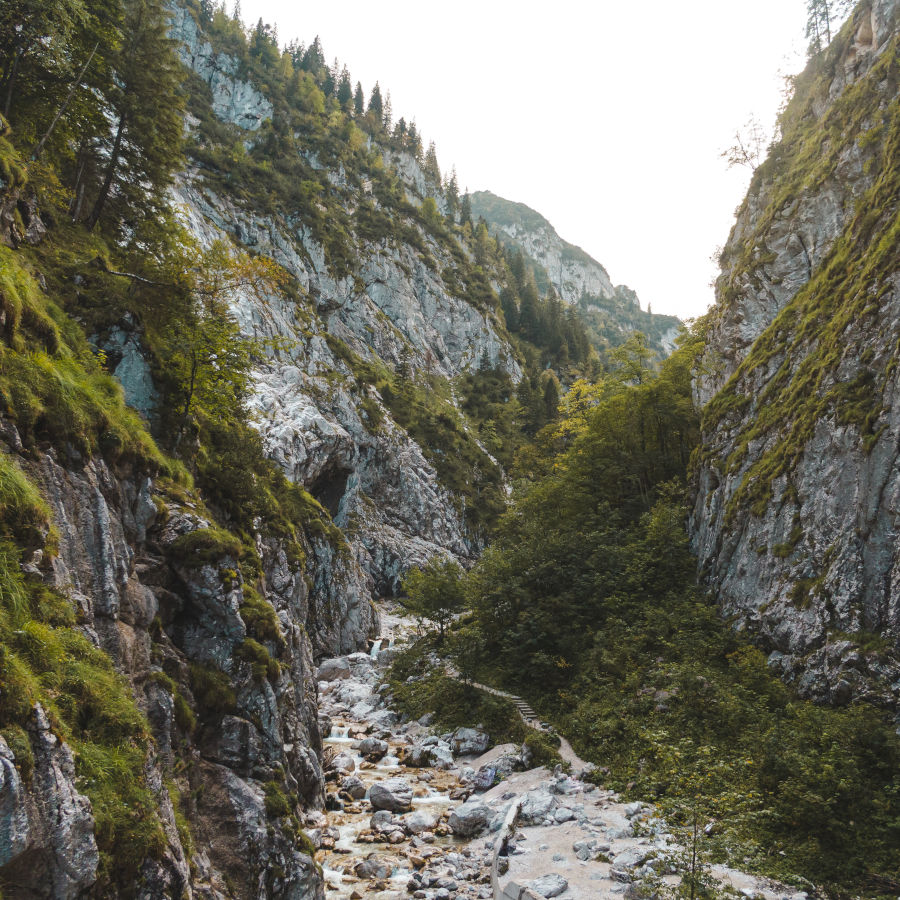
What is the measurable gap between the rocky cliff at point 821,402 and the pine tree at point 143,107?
88.0 feet

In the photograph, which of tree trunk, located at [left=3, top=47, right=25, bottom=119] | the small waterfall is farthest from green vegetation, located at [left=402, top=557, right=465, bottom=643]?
tree trunk, located at [left=3, top=47, right=25, bottom=119]

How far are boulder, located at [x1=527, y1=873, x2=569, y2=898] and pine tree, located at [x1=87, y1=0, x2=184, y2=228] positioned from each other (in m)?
24.5

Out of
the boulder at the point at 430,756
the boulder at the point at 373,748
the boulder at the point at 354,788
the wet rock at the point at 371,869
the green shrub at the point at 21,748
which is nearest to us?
the green shrub at the point at 21,748

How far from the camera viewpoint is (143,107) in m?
20.5

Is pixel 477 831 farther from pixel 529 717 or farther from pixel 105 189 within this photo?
pixel 105 189

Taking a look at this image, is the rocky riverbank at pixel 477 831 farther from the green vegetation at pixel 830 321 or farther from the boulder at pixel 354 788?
the green vegetation at pixel 830 321

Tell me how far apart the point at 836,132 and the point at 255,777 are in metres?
36.9

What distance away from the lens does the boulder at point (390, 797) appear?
639 inches

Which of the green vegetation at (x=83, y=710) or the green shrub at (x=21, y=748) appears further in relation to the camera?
the green vegetation at (x=83, y=710)

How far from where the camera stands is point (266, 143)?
82062mm

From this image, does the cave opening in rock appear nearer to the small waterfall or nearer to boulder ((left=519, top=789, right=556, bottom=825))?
the small waterfall

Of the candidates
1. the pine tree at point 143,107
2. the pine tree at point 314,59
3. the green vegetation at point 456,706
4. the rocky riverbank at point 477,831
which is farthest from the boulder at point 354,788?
the pine tree at point 314,59

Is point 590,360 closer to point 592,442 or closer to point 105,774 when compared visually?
point 592,442

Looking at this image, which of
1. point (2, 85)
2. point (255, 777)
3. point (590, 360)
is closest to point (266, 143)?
point (590, 360)
